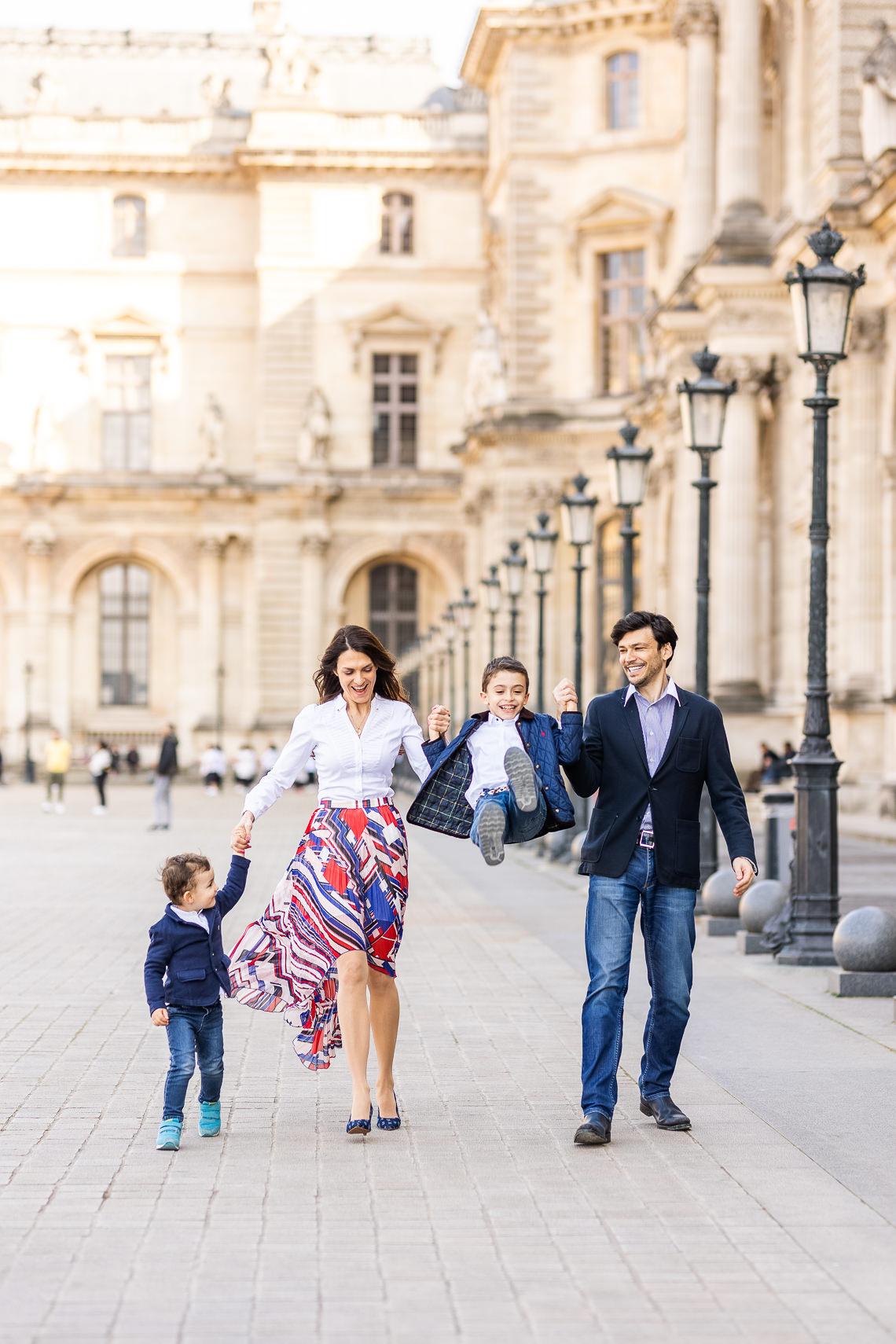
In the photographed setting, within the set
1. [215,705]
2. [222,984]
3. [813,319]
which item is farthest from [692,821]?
[215,705]

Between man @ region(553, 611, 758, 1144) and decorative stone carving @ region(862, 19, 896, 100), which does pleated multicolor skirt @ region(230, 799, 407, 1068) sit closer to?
man @ region(553, 611, 758, 1144)

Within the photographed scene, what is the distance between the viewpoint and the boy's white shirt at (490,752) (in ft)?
27.4

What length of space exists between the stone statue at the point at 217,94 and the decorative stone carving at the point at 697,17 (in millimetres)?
29229

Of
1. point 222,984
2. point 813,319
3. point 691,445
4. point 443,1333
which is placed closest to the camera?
point 443,1333

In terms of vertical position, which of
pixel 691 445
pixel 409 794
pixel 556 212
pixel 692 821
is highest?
pixel 556 212

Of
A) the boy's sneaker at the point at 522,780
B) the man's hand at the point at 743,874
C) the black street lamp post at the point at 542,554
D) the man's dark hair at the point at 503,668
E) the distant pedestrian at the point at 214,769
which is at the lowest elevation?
the distant pedestrian at the point at 214,769

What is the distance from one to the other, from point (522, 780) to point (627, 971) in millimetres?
→ 924

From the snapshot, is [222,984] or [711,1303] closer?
[711,1303]

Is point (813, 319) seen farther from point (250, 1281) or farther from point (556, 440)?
point (556, 440)

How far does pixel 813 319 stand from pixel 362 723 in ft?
23.7

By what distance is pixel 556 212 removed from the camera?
53.3 meters

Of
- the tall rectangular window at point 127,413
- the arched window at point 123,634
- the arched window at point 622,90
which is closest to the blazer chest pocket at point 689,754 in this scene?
the arched window at point 622,90

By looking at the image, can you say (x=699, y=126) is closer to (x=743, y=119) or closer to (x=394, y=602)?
(x=743, y=119)

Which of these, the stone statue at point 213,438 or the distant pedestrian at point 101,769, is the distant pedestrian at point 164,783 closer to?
the distant pedestrian at point 101,769
